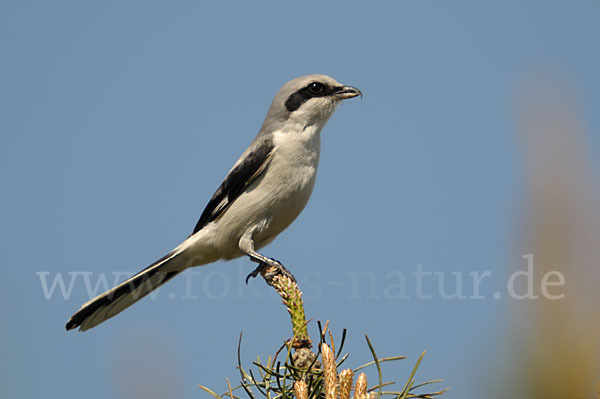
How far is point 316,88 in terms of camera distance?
5.19 m

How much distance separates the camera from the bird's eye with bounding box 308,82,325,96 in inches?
204

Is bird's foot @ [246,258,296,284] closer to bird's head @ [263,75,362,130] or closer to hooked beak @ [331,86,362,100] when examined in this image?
bird's head @ [263,75,362,130]

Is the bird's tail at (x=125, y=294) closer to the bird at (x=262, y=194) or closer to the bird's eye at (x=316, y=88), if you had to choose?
the bird at (x=262, y=194)

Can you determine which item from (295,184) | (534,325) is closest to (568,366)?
(534,325)

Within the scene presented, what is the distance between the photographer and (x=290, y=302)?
104 inches

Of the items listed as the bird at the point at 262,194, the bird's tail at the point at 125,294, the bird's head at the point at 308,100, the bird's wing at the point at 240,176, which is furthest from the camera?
the bird's head at the point at 308,100

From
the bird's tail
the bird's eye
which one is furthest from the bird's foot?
the bird's eye

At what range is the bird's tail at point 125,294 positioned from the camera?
421 cm

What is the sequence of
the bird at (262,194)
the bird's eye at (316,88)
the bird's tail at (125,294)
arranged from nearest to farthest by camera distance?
the bird's tail at (125,294)
the bird at (262,194)
the bird's eye at (316,88)

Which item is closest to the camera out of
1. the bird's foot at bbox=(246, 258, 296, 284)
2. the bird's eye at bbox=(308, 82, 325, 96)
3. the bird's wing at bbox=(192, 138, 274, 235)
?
the bird's foot at bbox=(246, 258, 296, 284)

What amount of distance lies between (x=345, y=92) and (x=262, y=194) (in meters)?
1.14

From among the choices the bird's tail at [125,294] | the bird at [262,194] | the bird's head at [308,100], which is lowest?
the bird's tail at [125,294]

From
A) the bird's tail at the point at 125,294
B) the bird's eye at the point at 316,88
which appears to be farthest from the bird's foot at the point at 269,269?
the bird's eye at the point at 316,88

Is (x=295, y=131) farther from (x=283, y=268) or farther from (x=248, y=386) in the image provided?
(x=248, y=386)
